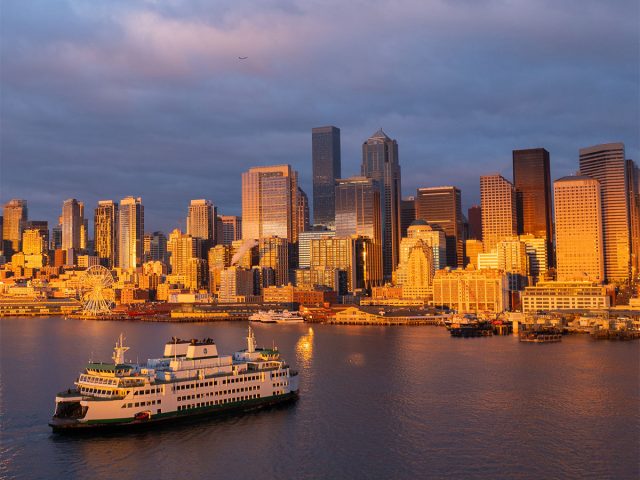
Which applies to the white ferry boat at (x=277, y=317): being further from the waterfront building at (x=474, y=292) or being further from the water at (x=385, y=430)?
the water at (x=385, y=430)

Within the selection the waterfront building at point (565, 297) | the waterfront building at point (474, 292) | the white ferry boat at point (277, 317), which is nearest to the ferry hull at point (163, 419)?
the waterfront building at point (565, 297)

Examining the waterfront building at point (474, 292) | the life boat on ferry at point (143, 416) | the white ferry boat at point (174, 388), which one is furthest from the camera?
the waterfront building at point (474, 292)

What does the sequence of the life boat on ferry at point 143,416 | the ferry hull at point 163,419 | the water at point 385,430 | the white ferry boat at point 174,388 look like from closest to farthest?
1. the water at point 385,430
2. the ferry hull at point 163,419
3. the white ferry boat at point 174,388
4. the life boat on ferry at point 143,416

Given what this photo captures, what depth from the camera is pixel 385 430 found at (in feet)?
145

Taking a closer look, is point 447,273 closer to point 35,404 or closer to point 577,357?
point 577,357

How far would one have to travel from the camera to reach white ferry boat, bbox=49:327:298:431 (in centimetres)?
4322

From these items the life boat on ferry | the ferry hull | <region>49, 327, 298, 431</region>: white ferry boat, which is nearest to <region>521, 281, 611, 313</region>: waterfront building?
<region>49, 327, 298, 431</region>: white ferry boat

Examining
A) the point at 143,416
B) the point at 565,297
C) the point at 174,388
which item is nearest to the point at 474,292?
the point at 565,297

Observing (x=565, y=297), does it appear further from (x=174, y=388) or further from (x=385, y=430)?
(x=174, y=388)

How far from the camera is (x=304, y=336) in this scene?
113 meters

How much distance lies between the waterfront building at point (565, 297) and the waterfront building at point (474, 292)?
15.9 metres

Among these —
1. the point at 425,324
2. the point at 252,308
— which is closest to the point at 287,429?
the point at 425,324

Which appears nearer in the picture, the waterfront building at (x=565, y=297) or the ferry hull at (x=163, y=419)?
the ferry hull at (x=163, y=419)

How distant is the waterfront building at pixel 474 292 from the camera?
561 ft
